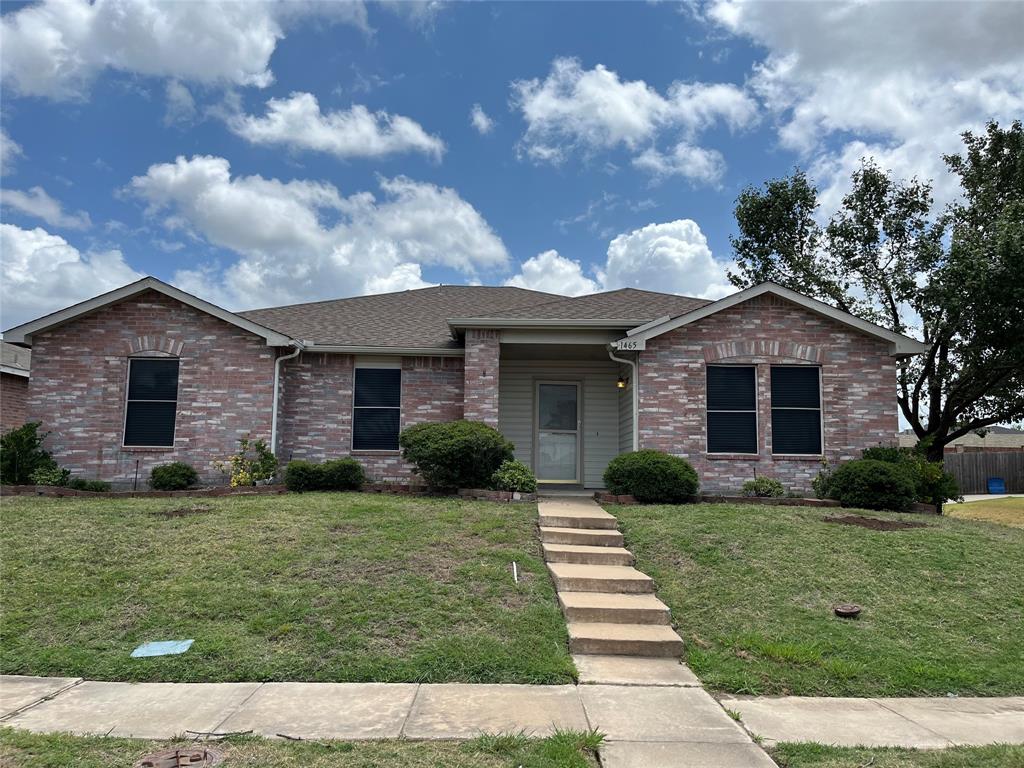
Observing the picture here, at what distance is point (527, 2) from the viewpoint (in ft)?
44.8

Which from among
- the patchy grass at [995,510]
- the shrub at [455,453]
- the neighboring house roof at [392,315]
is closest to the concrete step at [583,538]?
the shrub at [455,453]

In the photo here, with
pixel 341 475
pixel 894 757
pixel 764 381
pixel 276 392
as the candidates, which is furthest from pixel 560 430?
pixel 894 757

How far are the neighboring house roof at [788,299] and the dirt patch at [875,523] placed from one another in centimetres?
401

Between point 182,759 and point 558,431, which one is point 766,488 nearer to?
point 558,431

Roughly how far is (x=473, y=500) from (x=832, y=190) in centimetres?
1360

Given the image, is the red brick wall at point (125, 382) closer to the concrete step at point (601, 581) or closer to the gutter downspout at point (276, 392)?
the gutter downspout at point (276, 392)

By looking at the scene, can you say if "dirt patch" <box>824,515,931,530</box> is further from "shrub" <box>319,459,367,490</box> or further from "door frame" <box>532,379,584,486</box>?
"shrub" <box>319,459,367,490</box>

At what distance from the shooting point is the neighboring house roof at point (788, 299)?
12.2 meters

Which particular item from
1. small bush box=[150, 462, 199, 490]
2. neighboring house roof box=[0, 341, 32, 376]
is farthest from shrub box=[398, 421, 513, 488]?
neighboring house roof box=[0, 341, 32, 376]

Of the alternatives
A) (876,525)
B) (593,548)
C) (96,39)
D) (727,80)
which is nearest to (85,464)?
(96,39)

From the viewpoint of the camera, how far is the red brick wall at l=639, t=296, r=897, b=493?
→ 484 inches

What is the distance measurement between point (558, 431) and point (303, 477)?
5678 millimetres

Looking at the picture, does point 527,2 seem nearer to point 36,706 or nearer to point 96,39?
point 96,39

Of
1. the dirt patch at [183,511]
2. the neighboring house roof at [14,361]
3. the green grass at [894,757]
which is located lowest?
the green grass at [894,757]
